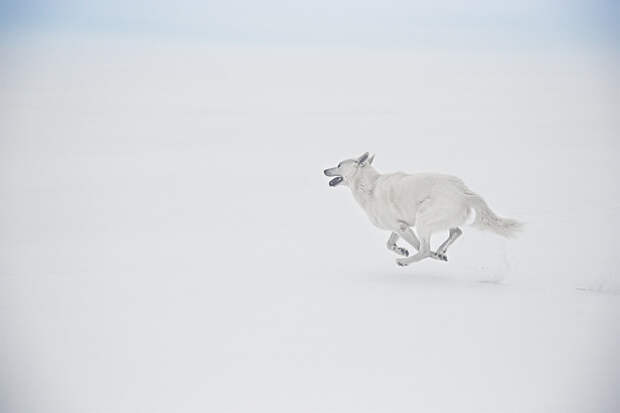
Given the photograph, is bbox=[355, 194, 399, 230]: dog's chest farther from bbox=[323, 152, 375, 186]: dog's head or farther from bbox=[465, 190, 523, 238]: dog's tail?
bbox=[465, 190, 523, 238]: dog's tail

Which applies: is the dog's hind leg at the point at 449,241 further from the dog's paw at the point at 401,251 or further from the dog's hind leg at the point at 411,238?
the dog's paw at the point at 401,251

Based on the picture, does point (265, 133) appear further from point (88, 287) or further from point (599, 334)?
point (599, 334)

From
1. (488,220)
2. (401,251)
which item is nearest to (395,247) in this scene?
Answer: (401,251)

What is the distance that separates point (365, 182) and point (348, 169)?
0.09 metres

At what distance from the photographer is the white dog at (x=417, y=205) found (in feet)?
10.2

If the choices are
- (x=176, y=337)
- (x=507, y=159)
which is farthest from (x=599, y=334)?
(x=176, y=337)

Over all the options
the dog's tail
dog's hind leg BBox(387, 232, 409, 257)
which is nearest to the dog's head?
dog's hind leg BBox(387, 232, 409, 257)

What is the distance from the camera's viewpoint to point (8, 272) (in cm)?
335

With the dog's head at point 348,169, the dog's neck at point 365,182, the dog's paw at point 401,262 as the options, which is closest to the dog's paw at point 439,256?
the dog's paw at point 401,262

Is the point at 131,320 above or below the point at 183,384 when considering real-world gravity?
above

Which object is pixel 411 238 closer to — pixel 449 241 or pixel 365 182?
pixel 449 241

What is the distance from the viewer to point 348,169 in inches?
130

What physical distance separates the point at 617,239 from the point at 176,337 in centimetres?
191

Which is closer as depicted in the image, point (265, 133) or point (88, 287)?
point (88, 287)
